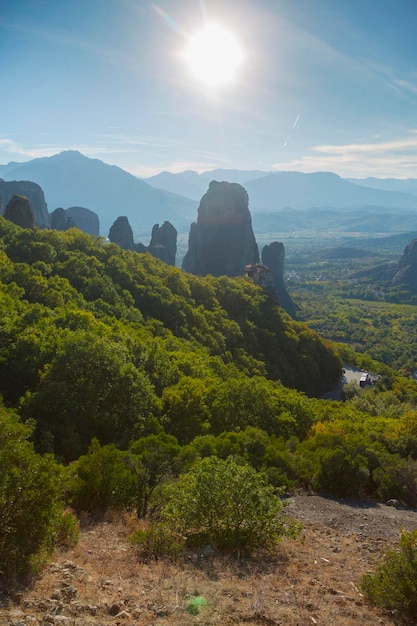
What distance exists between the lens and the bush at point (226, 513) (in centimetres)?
1059

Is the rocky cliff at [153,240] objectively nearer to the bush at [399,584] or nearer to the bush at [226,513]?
the bush at [226,513]

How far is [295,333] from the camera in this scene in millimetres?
63000

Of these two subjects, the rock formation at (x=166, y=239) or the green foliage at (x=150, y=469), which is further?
the rock formation at (x=166, y=239)

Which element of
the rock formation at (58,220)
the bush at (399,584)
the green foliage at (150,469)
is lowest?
the green foliage at (150,469)

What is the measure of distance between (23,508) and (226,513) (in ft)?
16.2

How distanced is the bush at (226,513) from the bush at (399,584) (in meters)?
2.50

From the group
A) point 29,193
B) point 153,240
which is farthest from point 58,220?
point 29,193

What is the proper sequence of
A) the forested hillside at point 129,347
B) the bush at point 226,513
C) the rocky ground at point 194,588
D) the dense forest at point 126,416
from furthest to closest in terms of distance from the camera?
the forested hillside at point 129,347 < the bush at point 226,513 < the dense forest at point 126,416 < the rocky ground at point 194,588

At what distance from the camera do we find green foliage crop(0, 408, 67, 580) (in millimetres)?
7805

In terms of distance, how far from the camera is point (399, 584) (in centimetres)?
810

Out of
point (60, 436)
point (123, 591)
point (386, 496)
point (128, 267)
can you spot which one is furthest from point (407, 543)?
point (128, 267)

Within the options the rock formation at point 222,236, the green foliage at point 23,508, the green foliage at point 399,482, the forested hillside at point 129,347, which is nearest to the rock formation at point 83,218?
the rock formation at point 222,236

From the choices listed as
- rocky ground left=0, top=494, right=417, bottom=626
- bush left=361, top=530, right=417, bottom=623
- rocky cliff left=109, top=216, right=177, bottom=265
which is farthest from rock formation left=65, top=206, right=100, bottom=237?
bush left=361, top=530, right=417, bottom=623

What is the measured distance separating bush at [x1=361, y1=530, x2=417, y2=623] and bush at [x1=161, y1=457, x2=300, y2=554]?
250cm
